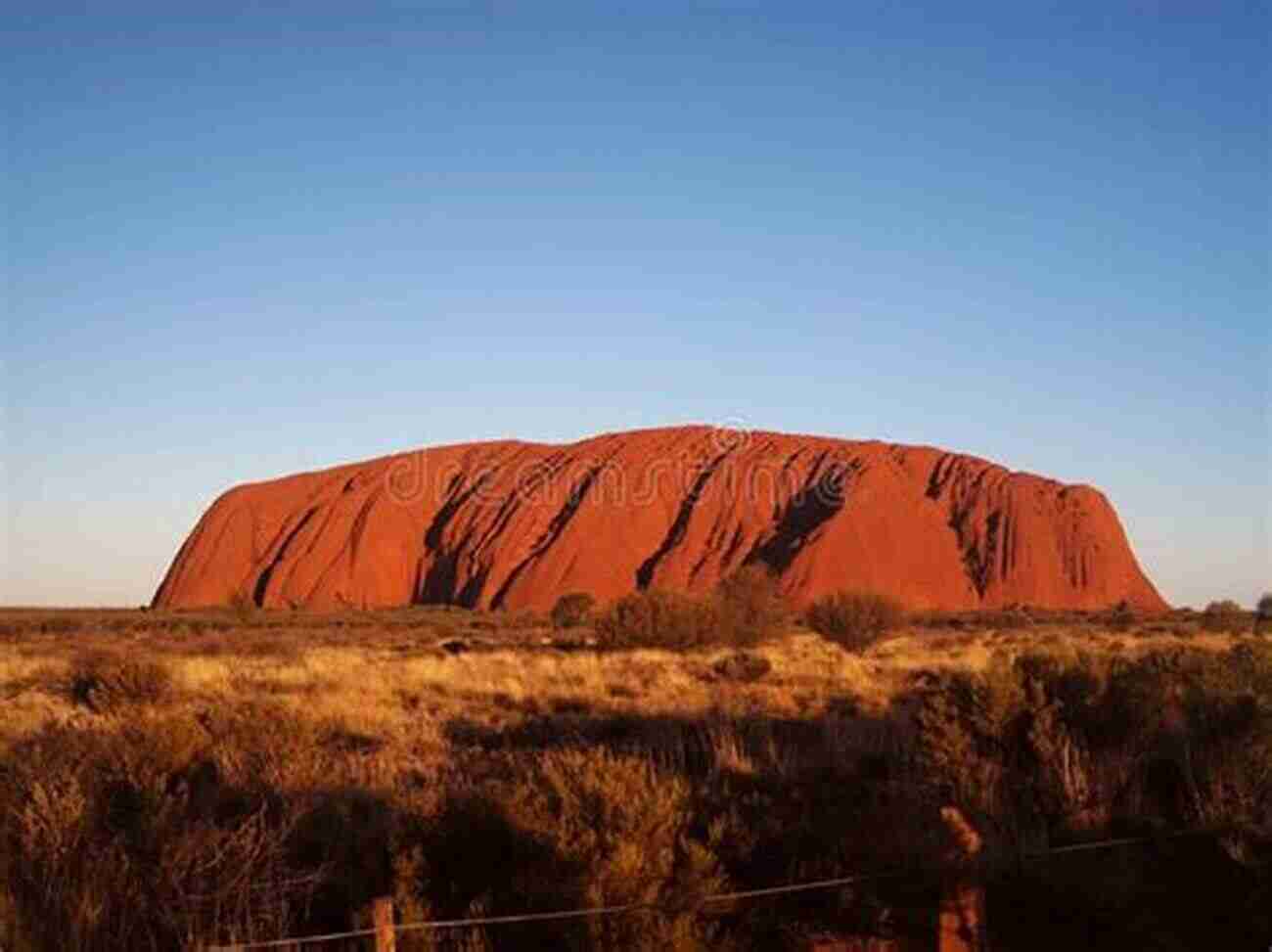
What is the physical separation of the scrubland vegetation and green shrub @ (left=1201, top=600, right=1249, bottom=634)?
107 feet

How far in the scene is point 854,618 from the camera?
32.6 metres

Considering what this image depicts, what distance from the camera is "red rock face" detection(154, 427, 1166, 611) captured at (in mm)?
76750

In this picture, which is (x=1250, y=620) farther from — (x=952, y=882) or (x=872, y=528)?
(x=952, y=882)

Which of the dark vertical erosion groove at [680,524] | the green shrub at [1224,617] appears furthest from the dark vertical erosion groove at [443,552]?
the green shrub at [1224,617]

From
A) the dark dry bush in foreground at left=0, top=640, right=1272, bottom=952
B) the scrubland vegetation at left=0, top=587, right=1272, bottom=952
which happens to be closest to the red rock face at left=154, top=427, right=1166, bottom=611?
the scrubland vegetation at left=0, top=587, right=1272, bottom=952

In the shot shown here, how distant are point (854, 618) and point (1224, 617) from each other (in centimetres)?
2288

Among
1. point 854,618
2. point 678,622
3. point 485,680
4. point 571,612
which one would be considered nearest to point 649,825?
point 485,680

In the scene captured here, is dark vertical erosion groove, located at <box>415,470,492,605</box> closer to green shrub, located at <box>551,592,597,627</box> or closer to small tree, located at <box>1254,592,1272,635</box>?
green shrub, located at <box>551,592,597,627</box>

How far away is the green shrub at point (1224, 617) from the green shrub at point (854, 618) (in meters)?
16.1

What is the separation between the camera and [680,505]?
276 feet

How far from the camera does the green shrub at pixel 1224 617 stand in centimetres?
4466

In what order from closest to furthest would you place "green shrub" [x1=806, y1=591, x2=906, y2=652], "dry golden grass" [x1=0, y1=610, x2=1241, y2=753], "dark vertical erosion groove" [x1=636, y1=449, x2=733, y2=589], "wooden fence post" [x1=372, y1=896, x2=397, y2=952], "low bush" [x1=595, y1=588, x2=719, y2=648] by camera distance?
"wooden fence post" [x1=372, y1=896, x2=397, y2=952], "dry golden grass" [x1=0, y1=610, x2=1241, y2=753], "low bush" [x1=595, y1=588, x2=719, y2=648], "green shrub" [x1=806, y1=591, x2=906, y2=652], "dark vertical erosion groove" [x1=636, y1=449, x2=733, y2=589]

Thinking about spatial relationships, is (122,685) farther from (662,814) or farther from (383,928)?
(383,928)

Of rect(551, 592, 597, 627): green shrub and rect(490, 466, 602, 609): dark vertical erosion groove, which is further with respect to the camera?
rect(490, 466, 602, 609): dark vertical erosion groove
